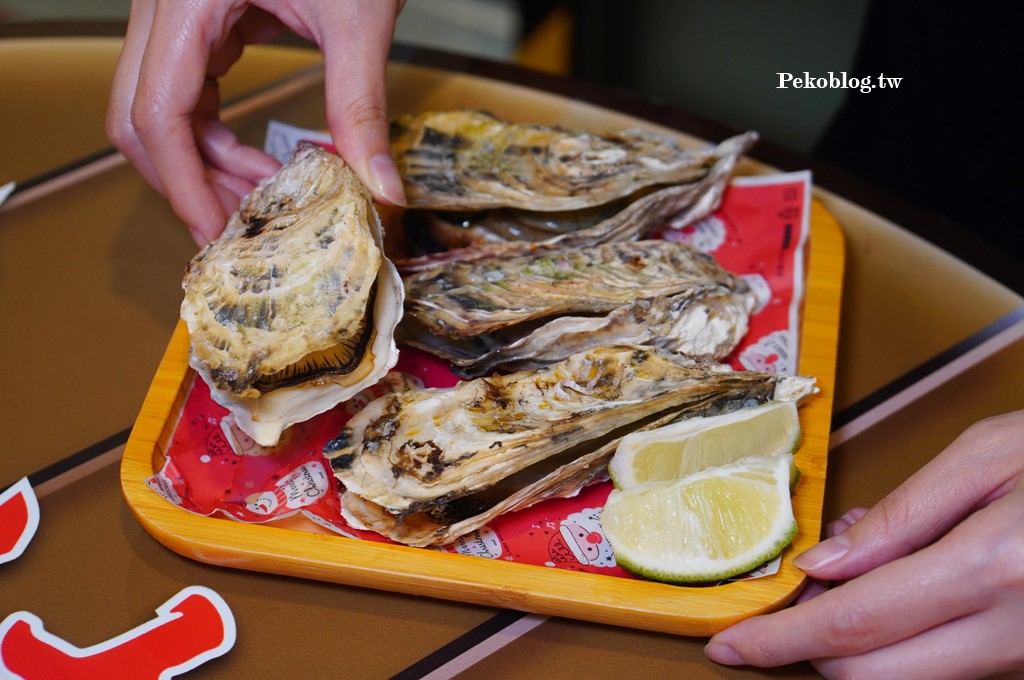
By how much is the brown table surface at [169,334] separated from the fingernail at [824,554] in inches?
3.9

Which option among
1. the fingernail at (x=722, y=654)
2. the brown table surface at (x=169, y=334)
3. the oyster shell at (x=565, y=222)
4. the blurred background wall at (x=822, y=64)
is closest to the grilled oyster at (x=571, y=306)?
the oyster shell at (x=565, y=222)

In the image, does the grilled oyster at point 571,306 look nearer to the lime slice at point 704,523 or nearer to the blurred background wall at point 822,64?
the lime slice at point 704,523

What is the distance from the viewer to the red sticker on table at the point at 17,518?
94cm

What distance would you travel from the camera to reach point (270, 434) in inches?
36.2

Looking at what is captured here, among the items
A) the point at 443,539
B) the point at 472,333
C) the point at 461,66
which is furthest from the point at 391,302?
the point at 461,66

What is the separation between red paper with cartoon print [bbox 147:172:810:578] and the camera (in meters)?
0.93

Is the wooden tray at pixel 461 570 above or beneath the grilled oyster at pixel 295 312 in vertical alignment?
beneath

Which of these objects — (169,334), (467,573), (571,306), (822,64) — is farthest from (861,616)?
(822,64)

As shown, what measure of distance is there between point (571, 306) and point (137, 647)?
1.77ft

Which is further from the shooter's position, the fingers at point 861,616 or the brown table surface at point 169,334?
the brown table surface at point 169,334

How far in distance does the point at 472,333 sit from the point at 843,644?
47 cm

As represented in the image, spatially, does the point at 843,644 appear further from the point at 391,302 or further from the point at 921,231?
the point at 921,231

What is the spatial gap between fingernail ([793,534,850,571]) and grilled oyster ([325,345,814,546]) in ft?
0.58

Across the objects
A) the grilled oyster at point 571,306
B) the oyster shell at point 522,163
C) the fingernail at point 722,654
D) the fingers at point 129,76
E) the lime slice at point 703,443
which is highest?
the fingers at point 129,76
